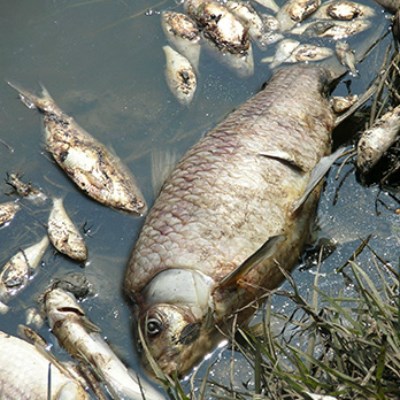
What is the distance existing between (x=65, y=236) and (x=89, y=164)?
0.59 meters

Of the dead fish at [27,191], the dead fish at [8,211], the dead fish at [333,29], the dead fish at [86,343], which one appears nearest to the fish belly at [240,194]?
the dead fish at [86,343]

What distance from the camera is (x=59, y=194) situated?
5.49 metres

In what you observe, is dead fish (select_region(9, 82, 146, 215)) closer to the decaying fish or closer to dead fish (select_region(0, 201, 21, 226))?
dead fish (select_region(0, 201, 21, 226))

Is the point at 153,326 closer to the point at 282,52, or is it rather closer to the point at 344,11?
the point at 282,52

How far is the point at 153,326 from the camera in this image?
4566 mm

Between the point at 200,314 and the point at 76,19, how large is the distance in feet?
9.65

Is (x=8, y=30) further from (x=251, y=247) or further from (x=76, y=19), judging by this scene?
(x=251, y=247)

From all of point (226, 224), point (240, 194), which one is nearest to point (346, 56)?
point (240, 194)

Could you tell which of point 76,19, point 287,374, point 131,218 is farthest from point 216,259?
point 76,19

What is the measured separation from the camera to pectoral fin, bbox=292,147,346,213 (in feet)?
16.9

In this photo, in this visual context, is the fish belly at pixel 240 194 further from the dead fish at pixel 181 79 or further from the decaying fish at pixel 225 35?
the decaying fish at pixel 225 35

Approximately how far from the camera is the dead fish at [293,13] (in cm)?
656

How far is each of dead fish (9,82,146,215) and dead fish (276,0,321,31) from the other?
6.12ft

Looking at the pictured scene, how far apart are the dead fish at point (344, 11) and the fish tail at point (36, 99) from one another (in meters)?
2.23
